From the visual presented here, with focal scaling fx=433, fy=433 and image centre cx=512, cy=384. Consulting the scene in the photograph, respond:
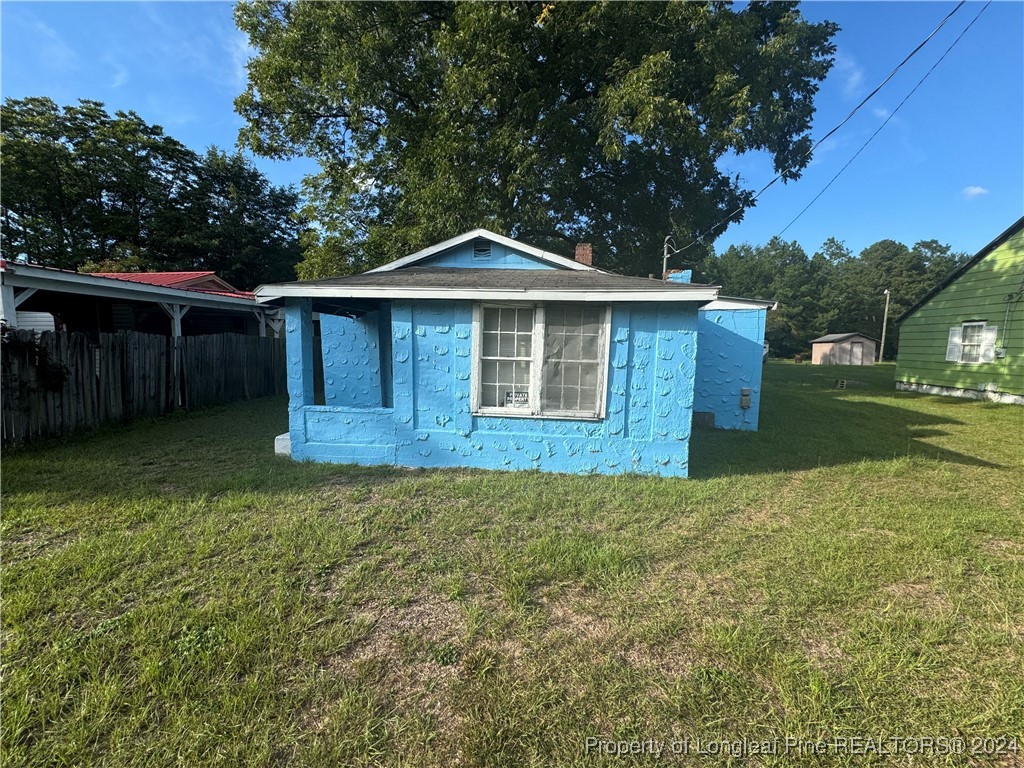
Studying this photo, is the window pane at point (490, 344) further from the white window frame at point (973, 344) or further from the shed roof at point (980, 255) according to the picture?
the shed roof at point (980, 255)

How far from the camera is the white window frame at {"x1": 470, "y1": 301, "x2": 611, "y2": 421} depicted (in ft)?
18.2

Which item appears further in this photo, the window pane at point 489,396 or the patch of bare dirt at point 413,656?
the window pane at point 489,396

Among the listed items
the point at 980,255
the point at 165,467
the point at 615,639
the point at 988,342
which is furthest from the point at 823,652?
the point at 980,255

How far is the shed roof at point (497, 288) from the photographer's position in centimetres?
520

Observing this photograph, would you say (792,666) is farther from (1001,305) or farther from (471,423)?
(1001,305)

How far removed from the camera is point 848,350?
131ft

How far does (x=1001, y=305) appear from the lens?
1235cm

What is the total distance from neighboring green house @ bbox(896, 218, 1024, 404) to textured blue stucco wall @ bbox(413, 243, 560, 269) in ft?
45.5

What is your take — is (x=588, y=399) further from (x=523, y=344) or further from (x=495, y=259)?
(x=495, y=259)

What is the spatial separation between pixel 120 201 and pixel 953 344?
38.4m

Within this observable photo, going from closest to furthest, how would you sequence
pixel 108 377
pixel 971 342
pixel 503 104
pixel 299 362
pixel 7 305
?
pixel 299 362
pixel 7 305
pixel 108 377
pixel 503 104
pixel 971 342

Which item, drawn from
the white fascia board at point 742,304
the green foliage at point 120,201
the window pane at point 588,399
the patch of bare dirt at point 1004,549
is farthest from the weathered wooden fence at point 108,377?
the green foliage at point 120,201

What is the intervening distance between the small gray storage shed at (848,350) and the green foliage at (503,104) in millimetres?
32402

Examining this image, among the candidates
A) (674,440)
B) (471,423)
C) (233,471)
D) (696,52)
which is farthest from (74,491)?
(696,52)
